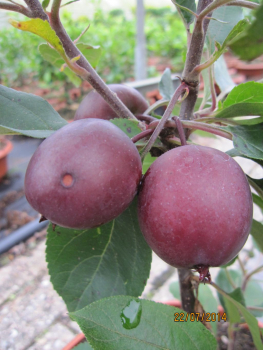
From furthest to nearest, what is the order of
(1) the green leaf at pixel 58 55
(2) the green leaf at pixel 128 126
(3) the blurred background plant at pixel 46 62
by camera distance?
(3) the blurred background plant at pixel 46 62, (1) the green leaf at pixel 58 55, (2) the green leaf at pixel 128 126

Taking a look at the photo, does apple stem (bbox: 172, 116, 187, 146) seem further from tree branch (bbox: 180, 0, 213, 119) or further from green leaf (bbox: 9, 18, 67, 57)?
green leaf (bbox: 9, 18, 67, 57)

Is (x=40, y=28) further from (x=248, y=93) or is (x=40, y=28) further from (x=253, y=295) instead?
(x=253, y=295)

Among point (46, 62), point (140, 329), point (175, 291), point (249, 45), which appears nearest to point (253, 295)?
point (175, 291)

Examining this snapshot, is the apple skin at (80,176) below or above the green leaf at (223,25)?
below

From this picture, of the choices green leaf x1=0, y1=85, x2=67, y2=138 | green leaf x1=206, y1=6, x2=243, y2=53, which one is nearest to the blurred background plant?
green leaf x1=206, y1=6, x2=243, y2=53

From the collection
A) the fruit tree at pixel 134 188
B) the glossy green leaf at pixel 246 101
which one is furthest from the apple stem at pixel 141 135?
the glossy green leaf at pixel 246 101

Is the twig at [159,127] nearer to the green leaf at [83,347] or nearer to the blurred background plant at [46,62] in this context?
the green leaf at [83,347]
